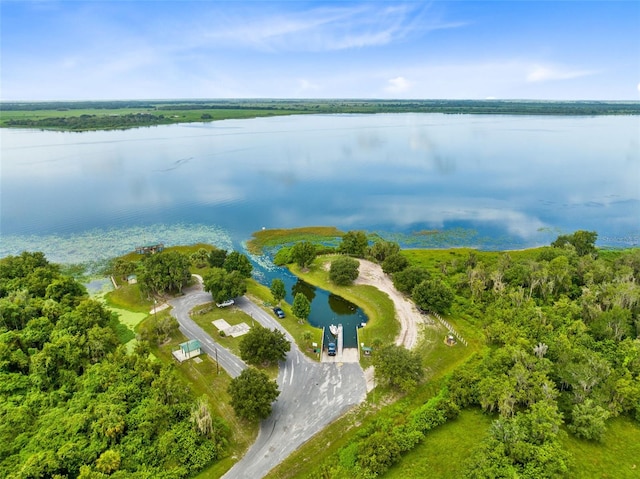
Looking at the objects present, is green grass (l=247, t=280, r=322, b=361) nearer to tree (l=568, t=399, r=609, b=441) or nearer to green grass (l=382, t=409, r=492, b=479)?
green grass (l=382, t=409, r=492, b=479)

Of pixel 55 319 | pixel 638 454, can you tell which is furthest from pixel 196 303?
pixel 638 454

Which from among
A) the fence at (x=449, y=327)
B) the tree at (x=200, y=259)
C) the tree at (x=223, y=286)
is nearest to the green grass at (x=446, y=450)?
the fence at (x=449, y=327)

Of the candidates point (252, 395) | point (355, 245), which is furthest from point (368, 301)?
point (252, 395)

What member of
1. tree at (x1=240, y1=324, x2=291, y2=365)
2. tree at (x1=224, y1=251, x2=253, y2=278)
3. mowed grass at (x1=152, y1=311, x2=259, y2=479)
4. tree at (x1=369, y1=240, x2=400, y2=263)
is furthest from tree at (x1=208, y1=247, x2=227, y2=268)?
tree at (x1=369, y1=240, x2=400, y2=263)

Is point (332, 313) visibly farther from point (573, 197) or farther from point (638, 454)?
point (573, 197)

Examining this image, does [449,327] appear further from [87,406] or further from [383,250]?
[87,406]

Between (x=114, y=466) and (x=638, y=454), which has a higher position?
(x=114, y=466)
